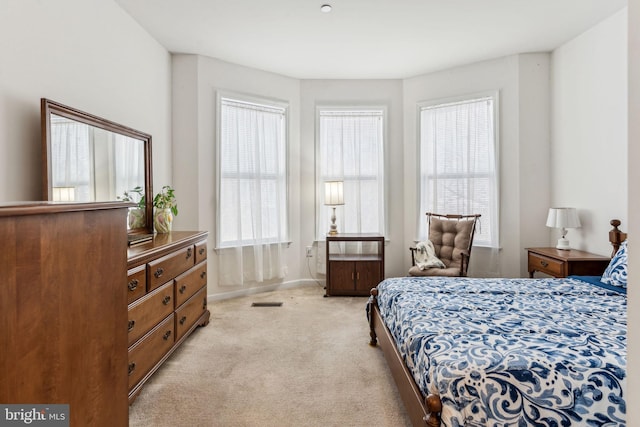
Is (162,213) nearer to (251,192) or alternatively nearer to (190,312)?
(190,312)

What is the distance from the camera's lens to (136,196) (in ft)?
9.70

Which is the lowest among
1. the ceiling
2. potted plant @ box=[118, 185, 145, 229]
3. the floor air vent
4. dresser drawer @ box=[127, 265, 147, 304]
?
the floor air vent

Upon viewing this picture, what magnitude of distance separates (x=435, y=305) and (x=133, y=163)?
105 inches

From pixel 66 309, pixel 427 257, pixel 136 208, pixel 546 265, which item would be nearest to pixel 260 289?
pixel 136 208

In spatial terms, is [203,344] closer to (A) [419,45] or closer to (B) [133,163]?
(B) [133,163]

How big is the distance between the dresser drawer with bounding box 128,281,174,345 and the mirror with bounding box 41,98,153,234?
0.77 meters

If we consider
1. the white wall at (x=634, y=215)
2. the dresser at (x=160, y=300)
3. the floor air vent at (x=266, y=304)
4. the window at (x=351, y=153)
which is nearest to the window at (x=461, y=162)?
the window at (x=351, y=153)

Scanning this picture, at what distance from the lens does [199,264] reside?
311 cm

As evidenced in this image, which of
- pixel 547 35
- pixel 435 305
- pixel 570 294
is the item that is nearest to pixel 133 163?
pixel 435 305

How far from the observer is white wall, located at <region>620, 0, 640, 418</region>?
0.61m

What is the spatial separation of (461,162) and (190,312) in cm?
356

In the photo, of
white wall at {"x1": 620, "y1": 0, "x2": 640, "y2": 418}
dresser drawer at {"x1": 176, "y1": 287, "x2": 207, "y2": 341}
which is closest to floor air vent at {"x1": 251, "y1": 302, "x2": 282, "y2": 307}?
dresser drawer at {"x1": 176, "y1": 287, "x2": 207, "y2": 341}

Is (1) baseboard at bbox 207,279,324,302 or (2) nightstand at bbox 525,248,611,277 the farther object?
(1) baseboard at bbox 207,279,324,302

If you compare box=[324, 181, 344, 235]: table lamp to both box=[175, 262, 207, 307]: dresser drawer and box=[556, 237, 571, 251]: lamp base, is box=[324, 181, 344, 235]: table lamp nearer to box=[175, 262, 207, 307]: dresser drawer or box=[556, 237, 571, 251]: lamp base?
box=[175, 262, 207, 307]: dresser drawer
